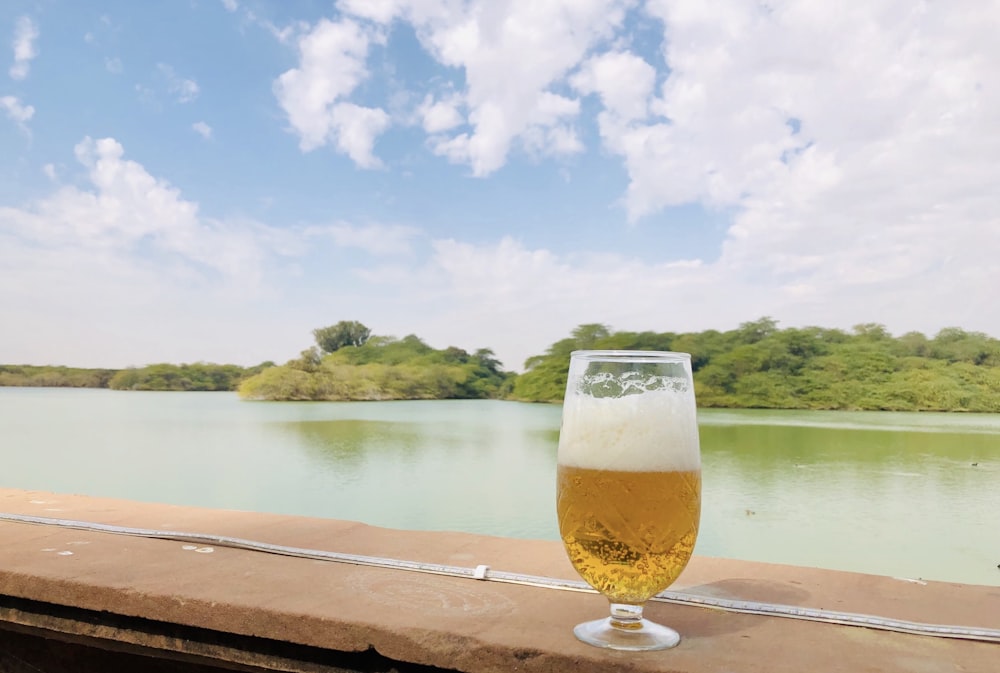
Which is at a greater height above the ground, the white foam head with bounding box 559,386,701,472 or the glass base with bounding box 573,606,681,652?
the white foam head with bounding box 559,386,701,472

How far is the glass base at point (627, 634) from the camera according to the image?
923 millimetres

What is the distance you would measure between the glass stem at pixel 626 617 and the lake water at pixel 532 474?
9.19m

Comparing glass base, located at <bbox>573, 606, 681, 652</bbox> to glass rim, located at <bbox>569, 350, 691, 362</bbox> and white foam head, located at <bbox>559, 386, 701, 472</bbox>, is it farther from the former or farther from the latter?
glass rim, located at <bbox>569, 350, 691, 362</bbox>

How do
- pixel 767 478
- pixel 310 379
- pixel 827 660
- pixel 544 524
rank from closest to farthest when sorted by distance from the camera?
pixel 827 660 < pixel 544 524 < pixel 767 478 < pixel 310 379

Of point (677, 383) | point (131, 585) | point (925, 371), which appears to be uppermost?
point (925, 371)

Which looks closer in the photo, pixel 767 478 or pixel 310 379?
pixel 767 478

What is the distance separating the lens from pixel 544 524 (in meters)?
15.8

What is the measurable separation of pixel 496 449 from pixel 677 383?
2861cm

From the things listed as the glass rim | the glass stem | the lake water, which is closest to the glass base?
the glass stem

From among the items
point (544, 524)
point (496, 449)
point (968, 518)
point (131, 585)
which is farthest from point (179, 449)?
point (131, 585)

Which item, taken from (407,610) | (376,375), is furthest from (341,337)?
(407,610)

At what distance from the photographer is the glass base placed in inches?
36.4

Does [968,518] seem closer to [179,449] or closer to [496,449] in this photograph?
[496,449]

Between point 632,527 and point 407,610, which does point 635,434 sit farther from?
point 407,610
